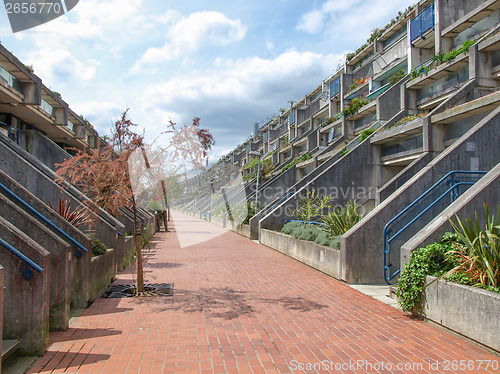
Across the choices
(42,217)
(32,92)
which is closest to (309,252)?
(42,217)

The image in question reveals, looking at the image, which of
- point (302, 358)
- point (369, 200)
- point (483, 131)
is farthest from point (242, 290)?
point (369, 200)

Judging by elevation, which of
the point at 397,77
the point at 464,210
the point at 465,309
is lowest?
the point at 465,309

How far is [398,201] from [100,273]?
6846 millimetres

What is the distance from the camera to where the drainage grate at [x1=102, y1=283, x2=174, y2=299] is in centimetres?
745

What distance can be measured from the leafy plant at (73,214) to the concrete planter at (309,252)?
231 inches

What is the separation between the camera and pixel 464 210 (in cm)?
642

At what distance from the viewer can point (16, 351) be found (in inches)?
167

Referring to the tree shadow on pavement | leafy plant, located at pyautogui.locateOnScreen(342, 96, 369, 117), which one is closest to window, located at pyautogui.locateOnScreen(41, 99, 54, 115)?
the tree shadow on pavement

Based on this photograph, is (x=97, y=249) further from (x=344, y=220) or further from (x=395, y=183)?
(x=395, y=183)

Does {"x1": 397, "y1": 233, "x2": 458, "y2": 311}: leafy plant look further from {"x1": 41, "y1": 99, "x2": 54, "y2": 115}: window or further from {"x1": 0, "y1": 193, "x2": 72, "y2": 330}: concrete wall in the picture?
{"x1": 41, "y1": 99, "x2": 54, "y2": 115}: window

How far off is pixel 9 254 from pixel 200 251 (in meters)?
10.5

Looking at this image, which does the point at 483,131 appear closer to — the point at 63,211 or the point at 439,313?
the point at 439,313

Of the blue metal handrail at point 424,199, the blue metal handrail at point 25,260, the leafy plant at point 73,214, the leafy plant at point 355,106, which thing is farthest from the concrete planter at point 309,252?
the leafy plant at point 355,106

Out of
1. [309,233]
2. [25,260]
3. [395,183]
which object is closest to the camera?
[25,260]
